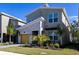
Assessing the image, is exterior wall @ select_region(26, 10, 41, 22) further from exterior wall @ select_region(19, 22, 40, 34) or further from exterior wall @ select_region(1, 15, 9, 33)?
exterior wall @ select_region(1, 15, 9, 33)

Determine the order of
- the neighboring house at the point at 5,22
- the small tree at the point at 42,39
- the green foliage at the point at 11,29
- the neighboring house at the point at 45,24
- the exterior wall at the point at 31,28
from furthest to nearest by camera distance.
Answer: the neighboring house at the point at 5,22
the green foliage at the point at 11,29
the exterior wall at the point at 31,28
the neighboring house at the point at 45,24
the small tree at the point at 42,39

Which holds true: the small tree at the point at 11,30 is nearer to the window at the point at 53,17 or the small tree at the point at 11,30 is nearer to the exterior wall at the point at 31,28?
the exterior wall at the point at 31,28

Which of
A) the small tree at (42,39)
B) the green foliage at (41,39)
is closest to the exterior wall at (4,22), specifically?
the green foliage at (41,39)

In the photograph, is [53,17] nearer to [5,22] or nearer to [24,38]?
[24,38]

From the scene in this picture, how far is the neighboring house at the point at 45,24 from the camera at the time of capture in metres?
28.3

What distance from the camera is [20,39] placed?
2897 centimetres

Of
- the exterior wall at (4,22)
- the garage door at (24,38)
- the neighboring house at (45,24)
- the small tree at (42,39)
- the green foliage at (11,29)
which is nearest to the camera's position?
the small tree at (42,39)

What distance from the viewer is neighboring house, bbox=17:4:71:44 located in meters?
28.3

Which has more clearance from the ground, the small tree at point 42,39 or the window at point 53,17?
the window at point 53,17

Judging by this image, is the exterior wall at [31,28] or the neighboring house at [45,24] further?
the exterior wall at [31,28]

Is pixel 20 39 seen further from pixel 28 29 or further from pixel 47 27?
pixel 47 27

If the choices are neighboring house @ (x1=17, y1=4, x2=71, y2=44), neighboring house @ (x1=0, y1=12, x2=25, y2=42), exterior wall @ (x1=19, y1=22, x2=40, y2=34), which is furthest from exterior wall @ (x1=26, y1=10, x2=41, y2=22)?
exterior wall @ (x1=19, y1=22, x2=40, y2=34)

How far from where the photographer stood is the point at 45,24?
1162 inches

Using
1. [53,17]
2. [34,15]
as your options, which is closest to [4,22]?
[34,15]
